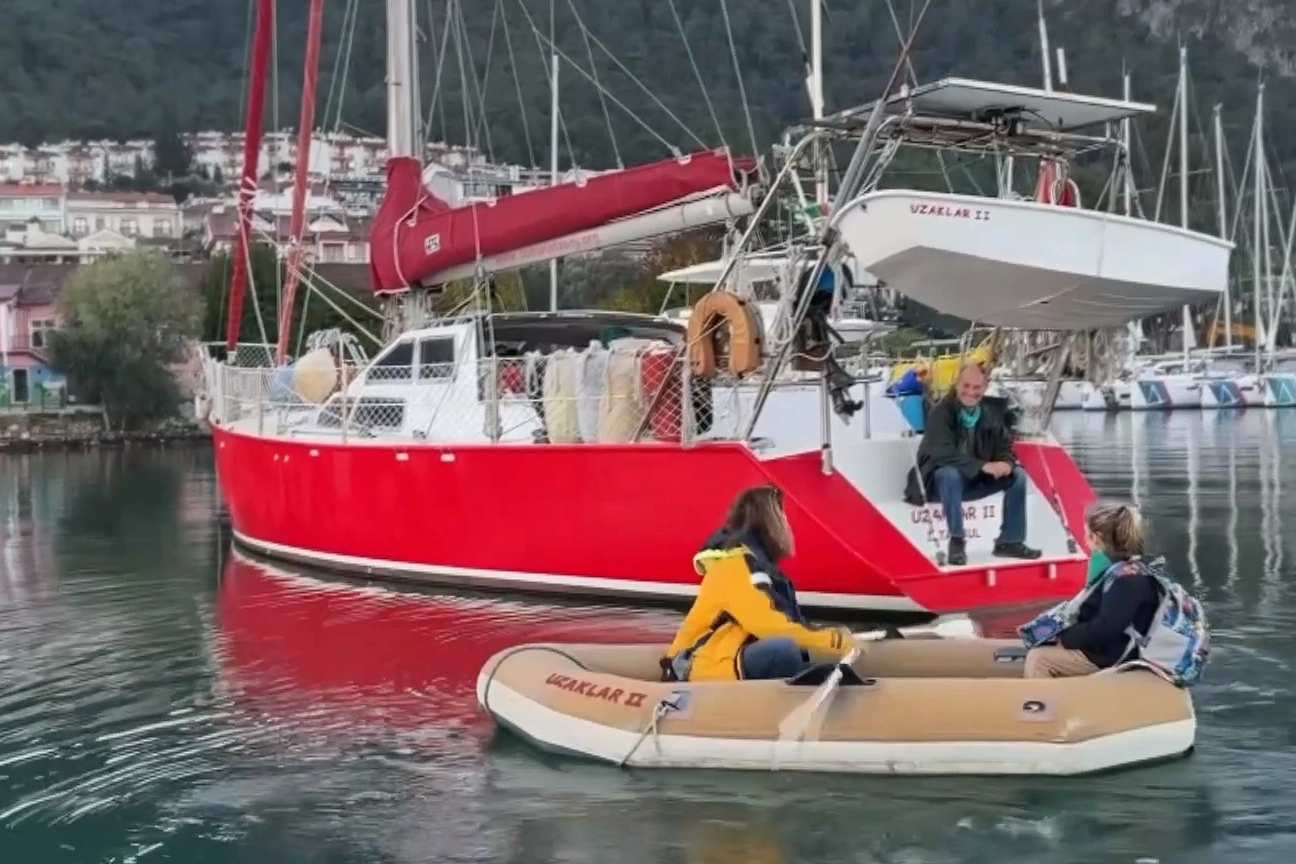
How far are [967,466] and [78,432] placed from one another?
48.9 metres

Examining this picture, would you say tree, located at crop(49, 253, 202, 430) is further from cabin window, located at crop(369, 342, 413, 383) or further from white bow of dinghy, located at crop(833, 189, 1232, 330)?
white bow of dinghy, located at crop(833, 189, 1232, 330)

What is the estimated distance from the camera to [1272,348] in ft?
208

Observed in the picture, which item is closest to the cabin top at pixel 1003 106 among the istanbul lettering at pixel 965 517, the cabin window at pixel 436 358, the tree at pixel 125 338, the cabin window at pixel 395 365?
the istanbul lettering at pixel 965 517

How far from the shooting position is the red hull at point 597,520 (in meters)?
11.6

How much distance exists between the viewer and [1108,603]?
307 inches

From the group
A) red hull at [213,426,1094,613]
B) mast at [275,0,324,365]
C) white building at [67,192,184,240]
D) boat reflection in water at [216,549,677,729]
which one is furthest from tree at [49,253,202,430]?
white building at [67,192,184,240]

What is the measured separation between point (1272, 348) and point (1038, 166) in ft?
181

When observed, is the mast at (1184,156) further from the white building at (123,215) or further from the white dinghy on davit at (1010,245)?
the white building at (123,215)

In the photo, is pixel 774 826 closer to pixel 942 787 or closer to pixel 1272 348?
pixel 942 787

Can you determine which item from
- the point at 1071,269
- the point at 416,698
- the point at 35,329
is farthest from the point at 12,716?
the point at 35,329

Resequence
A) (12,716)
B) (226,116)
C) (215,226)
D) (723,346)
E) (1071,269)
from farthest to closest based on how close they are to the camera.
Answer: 1. (226,116)
2. (215,226)
3. (723,346)
4. (1071,269)
5. (12,716)

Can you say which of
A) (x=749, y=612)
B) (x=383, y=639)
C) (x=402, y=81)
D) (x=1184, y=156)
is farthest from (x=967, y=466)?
(x=1184, y=156)

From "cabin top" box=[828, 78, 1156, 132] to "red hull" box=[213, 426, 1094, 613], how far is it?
2579 mm

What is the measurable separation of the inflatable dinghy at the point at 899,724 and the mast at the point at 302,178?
10.2 meters
